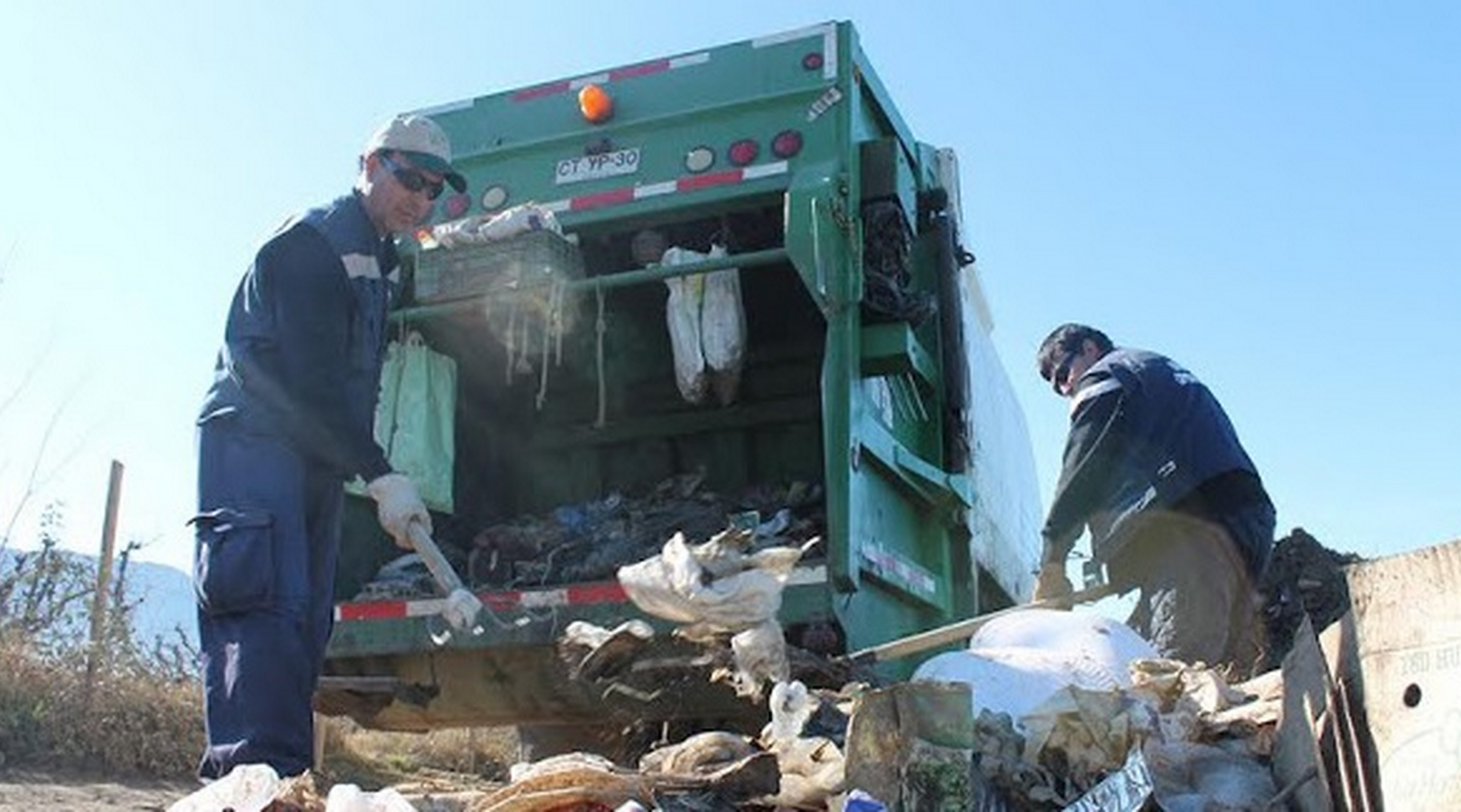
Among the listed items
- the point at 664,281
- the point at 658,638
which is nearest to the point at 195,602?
the point at 658,638

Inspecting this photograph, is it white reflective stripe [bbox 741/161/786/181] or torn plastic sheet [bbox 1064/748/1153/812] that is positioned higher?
white reflective stripe [bbox 741/161/786/181]

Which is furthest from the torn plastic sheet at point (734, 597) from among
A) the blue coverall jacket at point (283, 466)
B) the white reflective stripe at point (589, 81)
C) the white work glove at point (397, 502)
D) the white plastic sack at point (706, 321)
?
the white reflective stripe at point (589, 81)

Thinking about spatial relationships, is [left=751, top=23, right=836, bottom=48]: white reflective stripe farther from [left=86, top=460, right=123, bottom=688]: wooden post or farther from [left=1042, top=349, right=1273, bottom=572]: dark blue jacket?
[left=86, top=460, right=123, bottom=688]: wooden post

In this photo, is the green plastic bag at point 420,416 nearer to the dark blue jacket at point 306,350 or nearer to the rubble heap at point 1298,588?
the dark blue jacket at point 306,350

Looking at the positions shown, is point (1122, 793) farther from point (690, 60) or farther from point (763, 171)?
point (690, 60)

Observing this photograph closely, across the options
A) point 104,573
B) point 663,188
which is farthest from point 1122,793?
point 104,573

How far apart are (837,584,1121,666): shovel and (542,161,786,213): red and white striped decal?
1.51 metres

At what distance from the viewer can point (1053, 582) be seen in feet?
12.5

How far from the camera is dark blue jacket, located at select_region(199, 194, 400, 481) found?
277 cm

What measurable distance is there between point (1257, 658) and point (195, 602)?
269 cm

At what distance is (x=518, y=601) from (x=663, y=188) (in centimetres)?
139

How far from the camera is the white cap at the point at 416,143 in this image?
2953 mm

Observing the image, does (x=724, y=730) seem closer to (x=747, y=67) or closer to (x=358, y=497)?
(x=358, y=497)

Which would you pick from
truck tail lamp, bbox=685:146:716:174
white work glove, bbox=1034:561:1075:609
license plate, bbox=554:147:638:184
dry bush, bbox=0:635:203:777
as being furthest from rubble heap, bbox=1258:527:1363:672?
dry bush, bbox=0:635:203:777
